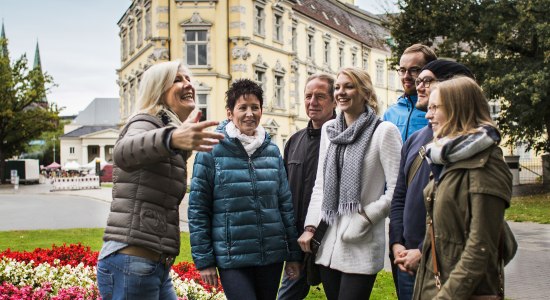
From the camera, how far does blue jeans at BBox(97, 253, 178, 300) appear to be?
3.47 m

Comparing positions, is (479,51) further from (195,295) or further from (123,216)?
(123,216)

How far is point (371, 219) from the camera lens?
4.38m

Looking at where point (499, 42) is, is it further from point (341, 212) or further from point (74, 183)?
point (74, 183)

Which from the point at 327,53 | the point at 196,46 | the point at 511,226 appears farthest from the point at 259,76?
the point at 511,226

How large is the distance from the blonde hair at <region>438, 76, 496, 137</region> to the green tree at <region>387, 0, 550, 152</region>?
23.3 metres

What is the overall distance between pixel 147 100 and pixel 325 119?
203 centimetres

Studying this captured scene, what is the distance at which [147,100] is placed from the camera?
12.1ft

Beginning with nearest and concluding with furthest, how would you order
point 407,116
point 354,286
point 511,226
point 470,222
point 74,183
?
1. point 470,222
2. point 354,286
3. point 407,116
4. point 511,226
5. point 74,183

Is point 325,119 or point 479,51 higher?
point 479,51

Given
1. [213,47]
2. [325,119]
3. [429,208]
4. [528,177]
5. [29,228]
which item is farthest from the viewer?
[528,177]

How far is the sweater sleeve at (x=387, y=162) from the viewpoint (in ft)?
14.4

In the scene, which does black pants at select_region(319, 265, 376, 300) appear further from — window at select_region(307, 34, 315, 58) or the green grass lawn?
window at select_region(307, 34, 315, 58)

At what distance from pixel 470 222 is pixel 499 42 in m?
25.4

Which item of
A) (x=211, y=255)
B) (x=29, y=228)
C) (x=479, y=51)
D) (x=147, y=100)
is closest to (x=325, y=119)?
(x=211, y=255)
